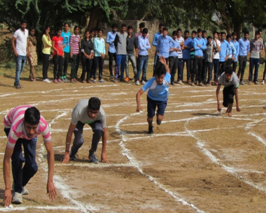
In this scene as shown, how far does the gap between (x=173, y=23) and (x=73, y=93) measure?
13.5 meters

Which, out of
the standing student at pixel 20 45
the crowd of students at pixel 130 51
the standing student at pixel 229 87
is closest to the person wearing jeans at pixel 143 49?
the crowd of students at pixel 130 51

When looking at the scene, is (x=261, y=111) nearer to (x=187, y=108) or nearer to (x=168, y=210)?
(x=187, y=108)

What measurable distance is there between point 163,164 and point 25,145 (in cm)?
286

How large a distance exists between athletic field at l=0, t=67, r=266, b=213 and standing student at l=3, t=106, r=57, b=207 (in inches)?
9.0

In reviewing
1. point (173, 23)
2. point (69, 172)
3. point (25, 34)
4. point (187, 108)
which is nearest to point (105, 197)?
point (69, 172)

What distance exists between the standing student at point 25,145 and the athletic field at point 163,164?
23cm

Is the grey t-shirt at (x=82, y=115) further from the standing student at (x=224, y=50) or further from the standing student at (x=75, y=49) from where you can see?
the standing student at (x=224, y=50)

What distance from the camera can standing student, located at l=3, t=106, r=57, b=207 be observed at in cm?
567

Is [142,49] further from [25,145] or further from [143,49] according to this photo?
[25,145]

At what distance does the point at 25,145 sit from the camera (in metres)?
6.13

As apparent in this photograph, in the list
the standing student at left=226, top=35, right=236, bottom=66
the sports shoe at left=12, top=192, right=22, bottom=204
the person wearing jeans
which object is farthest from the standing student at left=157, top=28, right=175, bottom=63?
the sports shoe at left=12, top=192, right=22, bottom=204

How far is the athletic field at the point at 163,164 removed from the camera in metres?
6.35

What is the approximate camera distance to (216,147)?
9406mm

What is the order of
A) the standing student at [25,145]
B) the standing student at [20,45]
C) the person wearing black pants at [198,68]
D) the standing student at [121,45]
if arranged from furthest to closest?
1. the person wearing black pants at [198,68]
2. the standing student at [121,45]
3. the standing student at [20,45]
4. the standing student at [25,145]
